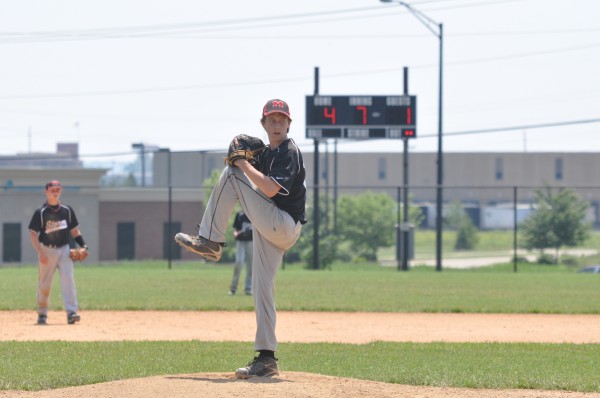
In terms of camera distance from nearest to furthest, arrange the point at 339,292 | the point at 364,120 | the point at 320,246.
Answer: the point at 339,292
the point at 364,120
the point at 320,246

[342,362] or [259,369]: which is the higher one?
[259,369]

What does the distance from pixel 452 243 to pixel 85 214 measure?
3848cm

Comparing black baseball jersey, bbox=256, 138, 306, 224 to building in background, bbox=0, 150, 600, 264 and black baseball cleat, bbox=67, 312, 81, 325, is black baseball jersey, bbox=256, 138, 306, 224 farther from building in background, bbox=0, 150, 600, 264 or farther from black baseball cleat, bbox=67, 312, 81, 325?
building in background, bbox=0, 150, 600, 264

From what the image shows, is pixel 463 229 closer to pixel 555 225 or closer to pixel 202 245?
pixel 555 225

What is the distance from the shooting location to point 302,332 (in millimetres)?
14836

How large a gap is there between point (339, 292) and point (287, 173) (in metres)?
14.4

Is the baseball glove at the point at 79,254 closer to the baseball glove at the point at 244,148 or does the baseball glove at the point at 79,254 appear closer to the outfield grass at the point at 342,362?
the outfield grass at the point at 342,362

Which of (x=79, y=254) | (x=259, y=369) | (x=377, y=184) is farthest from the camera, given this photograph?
(x=377, y=184)

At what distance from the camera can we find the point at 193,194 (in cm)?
6644

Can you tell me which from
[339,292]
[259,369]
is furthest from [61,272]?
[339,292]

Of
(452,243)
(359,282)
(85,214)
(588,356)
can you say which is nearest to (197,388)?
(588,356)

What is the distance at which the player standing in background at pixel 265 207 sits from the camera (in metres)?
8.20

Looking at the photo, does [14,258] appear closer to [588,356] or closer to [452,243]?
[452,243]

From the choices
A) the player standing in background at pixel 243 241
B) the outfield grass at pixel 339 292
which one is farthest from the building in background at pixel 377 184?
the player standing in background at pixel 243 241
